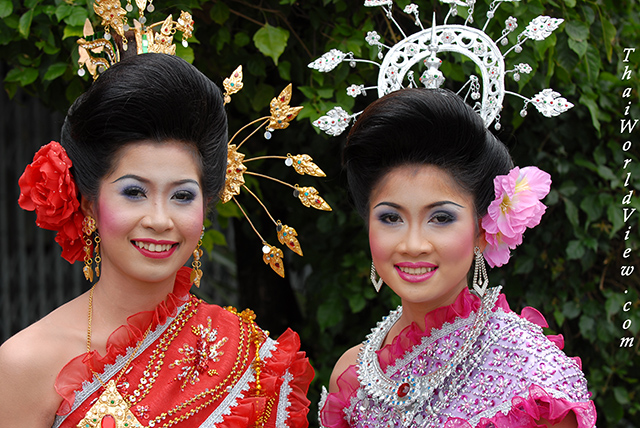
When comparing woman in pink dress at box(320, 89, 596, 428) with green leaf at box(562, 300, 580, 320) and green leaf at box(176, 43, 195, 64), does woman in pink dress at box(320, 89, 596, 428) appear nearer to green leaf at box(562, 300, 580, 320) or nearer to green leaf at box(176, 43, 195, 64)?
green leaf at box(176, 43, 195, 64)

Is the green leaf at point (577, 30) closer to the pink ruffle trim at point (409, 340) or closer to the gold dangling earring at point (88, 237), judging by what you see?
the pink ruffle trim at point (409, 340)

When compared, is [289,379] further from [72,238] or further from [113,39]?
[113,39]

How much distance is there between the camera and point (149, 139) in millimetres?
1943

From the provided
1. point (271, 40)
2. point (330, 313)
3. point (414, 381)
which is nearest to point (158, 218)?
point (414, 381)

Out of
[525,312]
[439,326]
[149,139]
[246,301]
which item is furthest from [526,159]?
[149,139]

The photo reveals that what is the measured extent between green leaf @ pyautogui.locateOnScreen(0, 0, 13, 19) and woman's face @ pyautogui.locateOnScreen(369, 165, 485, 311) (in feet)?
5.05

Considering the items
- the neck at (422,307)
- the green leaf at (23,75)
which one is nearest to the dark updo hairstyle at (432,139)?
the neck at (422,307)

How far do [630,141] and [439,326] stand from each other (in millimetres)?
1620

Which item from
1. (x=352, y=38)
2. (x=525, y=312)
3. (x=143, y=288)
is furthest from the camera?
(x=352, y=38)

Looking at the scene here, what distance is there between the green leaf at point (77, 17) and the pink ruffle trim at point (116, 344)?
3.09 ft

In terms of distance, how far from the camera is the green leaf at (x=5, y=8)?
8.11 ft

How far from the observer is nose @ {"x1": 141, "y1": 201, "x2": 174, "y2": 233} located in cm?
191

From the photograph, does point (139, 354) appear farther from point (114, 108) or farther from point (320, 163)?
point (320, 163)

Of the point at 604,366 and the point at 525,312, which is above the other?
the point at 525,312
